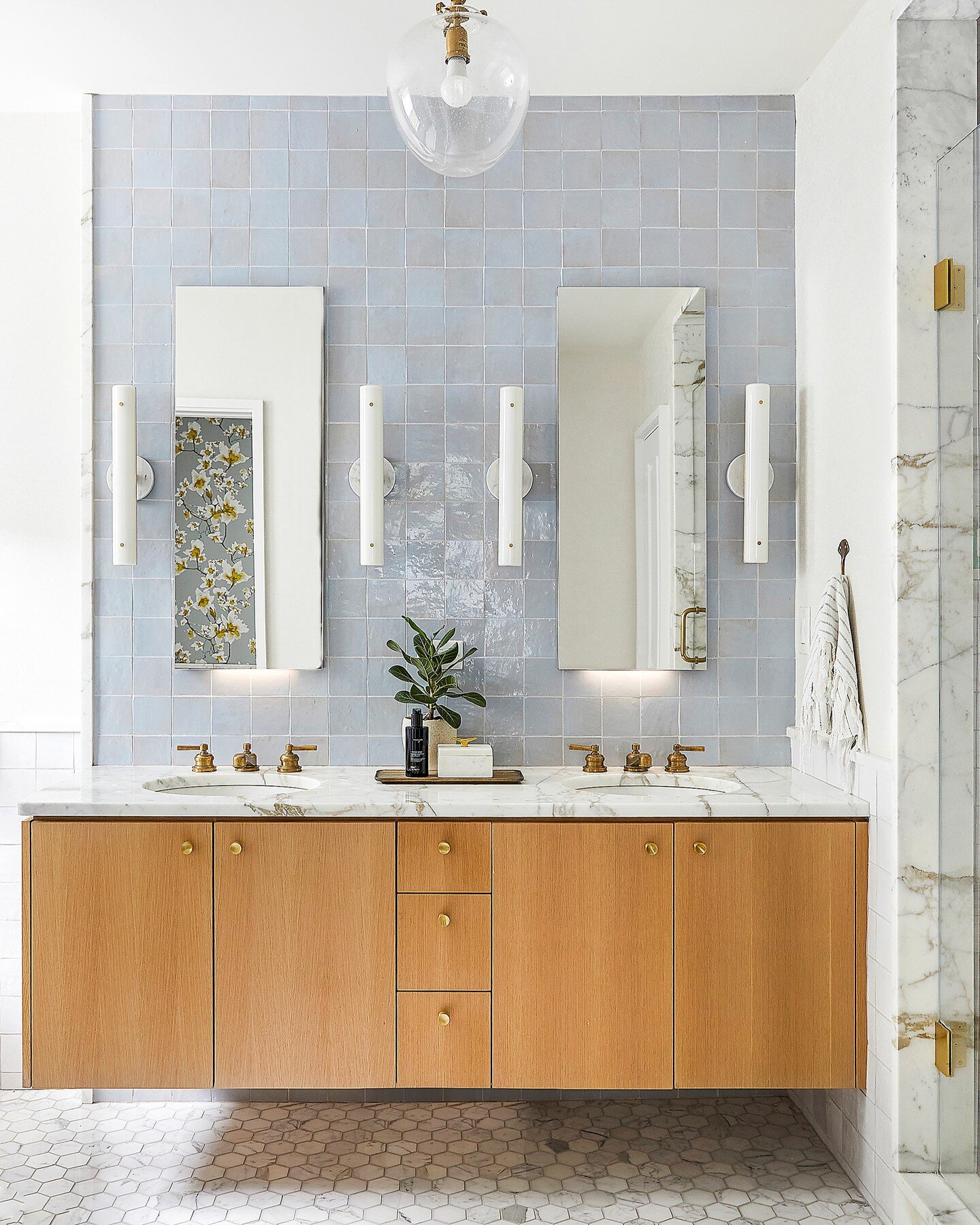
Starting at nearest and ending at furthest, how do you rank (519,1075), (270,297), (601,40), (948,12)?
(948,12) < (519,1075) < (601,40) < (270,297)

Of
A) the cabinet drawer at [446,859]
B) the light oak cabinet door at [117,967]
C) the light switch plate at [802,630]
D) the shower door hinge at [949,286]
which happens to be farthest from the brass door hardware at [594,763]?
the shower door hinge at [949,286]

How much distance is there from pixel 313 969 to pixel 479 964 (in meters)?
0.37

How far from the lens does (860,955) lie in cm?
217

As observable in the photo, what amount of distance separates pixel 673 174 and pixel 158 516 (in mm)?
1740

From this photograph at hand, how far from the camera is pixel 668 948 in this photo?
→ 217 centimetres

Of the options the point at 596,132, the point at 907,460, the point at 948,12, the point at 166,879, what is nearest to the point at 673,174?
the point at 596,132

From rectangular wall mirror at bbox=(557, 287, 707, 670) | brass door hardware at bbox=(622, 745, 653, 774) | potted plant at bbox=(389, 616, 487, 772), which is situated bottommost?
brass door hardware at bbox=(622, 745, 653, 774)

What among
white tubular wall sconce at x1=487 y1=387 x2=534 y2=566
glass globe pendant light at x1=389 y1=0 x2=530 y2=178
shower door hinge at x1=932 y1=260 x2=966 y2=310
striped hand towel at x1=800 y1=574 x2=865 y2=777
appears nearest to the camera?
glass globe pendant light at x1=389 y1=0 x2=530 y2=178

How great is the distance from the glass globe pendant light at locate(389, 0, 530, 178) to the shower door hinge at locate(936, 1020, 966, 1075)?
6.24 feet

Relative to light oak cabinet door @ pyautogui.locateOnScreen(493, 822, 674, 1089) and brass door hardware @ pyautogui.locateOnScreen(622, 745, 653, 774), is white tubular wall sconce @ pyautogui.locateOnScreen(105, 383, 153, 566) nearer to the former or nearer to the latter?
light oak cabinet door @ pyautogui.locateOnScreen(493, 822, 674, 1089)

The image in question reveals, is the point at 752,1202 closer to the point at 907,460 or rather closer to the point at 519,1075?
the point at 519,1075

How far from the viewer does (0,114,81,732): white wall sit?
2.79 meters

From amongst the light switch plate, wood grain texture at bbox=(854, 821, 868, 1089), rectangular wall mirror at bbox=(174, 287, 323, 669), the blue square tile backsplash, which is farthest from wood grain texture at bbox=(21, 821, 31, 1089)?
the light switch plate

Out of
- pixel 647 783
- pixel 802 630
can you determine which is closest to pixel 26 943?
pixel 647 783
